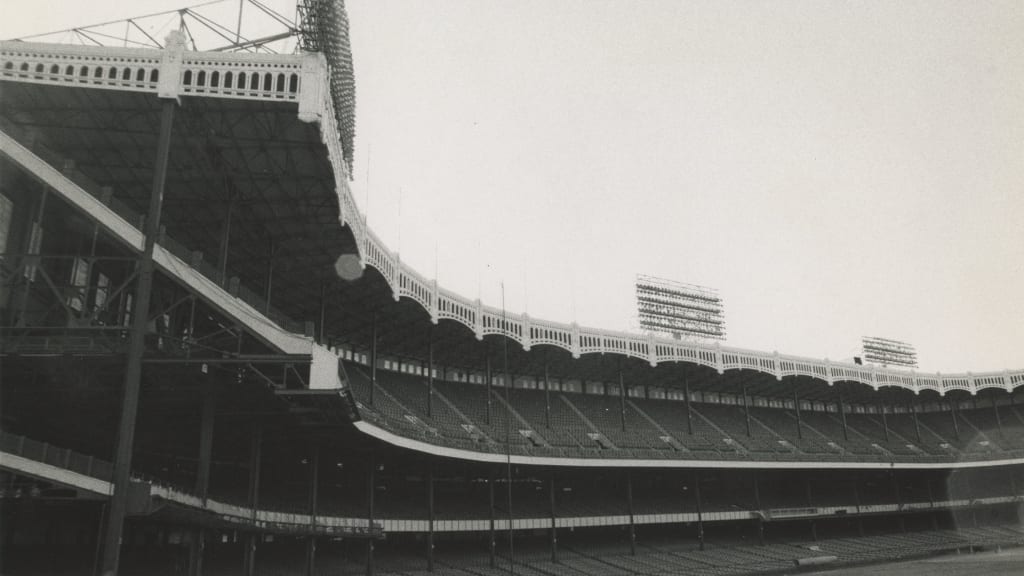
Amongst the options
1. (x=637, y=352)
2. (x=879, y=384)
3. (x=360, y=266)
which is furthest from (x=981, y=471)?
(x=360, y=266)

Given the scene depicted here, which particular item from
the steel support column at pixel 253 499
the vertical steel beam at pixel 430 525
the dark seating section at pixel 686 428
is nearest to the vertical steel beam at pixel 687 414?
the dark seating section at pixel 686 428

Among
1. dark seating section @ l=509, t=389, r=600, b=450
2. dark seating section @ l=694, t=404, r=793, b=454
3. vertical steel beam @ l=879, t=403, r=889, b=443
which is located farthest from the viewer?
vertical steel beam @ l=879, t=403, r=889, b=443

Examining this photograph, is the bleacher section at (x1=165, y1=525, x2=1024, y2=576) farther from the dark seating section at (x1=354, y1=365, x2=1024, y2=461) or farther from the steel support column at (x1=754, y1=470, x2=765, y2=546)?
the dark seating section at (x1=354, y1=365, x2=1024, y2=461)

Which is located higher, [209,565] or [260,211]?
[260,211]

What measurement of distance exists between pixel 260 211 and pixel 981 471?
82598 millimetres

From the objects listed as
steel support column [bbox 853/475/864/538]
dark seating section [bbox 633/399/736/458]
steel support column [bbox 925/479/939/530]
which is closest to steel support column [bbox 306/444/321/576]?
dark seating section [bbox 633/399/736/458]

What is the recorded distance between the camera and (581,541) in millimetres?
58375

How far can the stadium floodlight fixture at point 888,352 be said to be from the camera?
104 meters

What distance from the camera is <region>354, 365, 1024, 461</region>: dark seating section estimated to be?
52406 mm

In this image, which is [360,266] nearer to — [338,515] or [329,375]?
[329,375]

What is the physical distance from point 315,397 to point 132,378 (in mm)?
8338

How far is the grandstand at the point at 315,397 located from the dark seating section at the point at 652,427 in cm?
39

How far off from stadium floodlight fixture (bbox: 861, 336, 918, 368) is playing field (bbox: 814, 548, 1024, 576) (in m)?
39.2

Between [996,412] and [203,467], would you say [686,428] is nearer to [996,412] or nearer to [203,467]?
[996,412]
